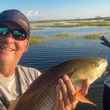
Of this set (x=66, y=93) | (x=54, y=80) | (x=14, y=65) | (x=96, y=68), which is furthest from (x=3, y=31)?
(x=96, y=68)

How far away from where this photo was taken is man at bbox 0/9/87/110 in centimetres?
466

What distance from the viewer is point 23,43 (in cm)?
502

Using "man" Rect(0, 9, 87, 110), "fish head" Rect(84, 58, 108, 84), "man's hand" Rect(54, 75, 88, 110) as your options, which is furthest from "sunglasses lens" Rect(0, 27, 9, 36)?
"fish head" Rect(84, 58, 108, 84)

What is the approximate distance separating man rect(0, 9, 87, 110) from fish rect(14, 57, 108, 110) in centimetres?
11

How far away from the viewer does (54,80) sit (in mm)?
4438

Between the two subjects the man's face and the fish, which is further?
the man's face

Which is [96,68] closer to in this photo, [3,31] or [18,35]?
[18,35]

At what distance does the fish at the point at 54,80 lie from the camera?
4.41m

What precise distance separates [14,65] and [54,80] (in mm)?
674

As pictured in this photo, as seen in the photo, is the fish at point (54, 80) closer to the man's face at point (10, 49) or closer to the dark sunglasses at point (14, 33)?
the man's face at point (10, 49)

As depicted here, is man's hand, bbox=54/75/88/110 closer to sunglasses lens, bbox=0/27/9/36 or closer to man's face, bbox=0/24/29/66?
man's face, bbox=0/24/29/66

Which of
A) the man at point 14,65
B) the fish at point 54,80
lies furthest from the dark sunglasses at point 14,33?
the fish at point 54,80

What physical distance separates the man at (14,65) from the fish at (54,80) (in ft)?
0.35

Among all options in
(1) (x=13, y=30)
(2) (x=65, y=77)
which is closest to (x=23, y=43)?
(1) (x=13, y=30)
